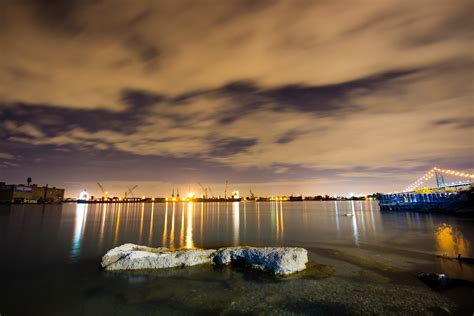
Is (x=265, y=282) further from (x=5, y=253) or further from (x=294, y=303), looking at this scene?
(x=5, y=253)

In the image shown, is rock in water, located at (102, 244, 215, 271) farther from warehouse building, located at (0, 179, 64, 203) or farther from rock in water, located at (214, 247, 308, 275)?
warehouse building, located at (0, 179, 64, 203)

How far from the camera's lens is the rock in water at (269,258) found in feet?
68.3

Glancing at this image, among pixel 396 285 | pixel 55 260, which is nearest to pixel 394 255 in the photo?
pixel 396 285

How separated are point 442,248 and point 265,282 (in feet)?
86.3

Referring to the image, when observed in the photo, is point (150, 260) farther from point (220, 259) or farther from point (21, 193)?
point (21, 193)

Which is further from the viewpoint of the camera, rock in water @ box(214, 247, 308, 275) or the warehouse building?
the warehouse building

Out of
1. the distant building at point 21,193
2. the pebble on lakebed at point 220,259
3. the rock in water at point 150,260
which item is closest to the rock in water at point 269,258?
the pebble on lakebed at point 220,259

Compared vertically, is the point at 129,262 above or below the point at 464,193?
below

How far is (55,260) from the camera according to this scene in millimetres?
27344

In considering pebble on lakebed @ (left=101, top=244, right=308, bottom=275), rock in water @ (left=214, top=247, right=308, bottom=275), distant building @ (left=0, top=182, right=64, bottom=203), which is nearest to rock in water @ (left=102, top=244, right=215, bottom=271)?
pebble on lakebed @ (left=101, top=244, right=308, bottom=275)

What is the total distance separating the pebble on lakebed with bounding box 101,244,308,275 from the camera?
69.6 ft

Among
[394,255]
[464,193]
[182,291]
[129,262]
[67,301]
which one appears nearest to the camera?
[67,301]

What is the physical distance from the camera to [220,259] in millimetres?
23781

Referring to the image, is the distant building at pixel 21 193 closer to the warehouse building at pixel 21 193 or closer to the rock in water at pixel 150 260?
the warehouse building at pixel 21 193
